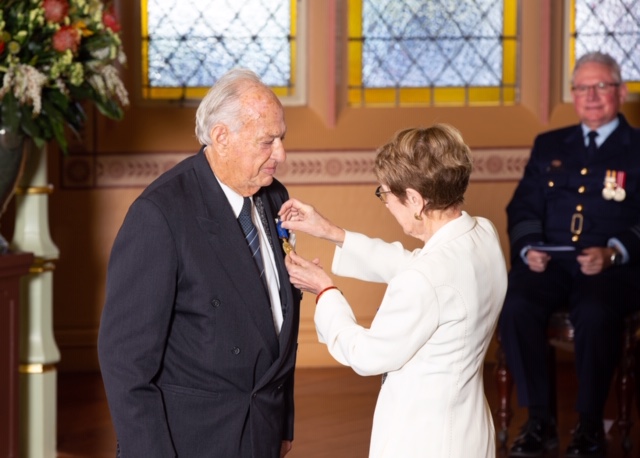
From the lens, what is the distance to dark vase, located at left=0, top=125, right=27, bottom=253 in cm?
400

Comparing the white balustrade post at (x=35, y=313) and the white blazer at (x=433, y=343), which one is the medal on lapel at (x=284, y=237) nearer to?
the white blazer at (x=433, y=343)

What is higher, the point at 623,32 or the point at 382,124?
the point at 623,32

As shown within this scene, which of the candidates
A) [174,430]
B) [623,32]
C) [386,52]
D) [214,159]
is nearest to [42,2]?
[214,159]

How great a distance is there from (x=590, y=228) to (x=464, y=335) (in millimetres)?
2900

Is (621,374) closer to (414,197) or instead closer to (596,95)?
(596,95)

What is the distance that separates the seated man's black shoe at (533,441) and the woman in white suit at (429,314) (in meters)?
2.19

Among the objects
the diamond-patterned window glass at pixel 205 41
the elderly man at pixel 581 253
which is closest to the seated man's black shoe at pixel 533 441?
the elderly man at pixel 581 253

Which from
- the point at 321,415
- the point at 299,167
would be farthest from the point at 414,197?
the point at 299,167

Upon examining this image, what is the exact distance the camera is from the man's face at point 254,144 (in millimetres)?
2510

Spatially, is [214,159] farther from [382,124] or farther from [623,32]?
[623,32]

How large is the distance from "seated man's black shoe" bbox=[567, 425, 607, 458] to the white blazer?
7.22ft

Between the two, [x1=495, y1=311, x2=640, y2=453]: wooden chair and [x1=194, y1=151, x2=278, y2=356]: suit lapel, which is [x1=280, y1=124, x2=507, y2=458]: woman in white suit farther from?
[x1=495, y1=311, x2=640, y2=453]: wooden chair

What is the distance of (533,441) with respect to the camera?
15.6 ft

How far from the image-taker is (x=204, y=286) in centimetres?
244
